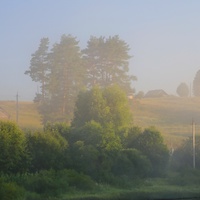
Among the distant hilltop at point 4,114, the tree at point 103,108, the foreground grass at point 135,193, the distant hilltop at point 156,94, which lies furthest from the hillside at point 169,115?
the foreground grass at point 135,193

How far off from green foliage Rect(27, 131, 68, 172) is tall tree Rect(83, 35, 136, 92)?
81.7 ft

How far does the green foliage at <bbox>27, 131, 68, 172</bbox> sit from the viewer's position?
28.3 meters

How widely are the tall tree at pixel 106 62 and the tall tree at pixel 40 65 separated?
14.4 ft

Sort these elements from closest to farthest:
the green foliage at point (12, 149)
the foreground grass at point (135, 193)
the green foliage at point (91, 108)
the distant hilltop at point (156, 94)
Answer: the foreground grass at point (135, 193) → the green foliage at point (12, 149) → the green foliage at point (91, 108) → the distant hilltop at point (156, 94)

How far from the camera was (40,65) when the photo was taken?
2103 inches

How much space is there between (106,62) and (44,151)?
2723cm

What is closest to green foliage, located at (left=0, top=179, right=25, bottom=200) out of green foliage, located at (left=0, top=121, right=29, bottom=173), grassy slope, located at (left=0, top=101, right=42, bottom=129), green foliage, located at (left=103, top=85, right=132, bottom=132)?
green foliage, located at (left=0, top=121, right=29, bottom=173)

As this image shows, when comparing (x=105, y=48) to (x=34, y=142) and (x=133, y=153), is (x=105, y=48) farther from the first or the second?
(x=34, y=142)

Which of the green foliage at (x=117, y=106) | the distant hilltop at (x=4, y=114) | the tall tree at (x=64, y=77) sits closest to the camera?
the green foliage at (x=117, y=106)

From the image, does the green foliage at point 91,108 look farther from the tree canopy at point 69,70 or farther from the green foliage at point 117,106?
the tree canopy at point 69,70

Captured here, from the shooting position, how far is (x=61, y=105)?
173 feet

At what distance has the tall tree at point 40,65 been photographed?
174ft

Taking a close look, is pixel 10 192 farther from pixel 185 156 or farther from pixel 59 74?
pixel 59 74

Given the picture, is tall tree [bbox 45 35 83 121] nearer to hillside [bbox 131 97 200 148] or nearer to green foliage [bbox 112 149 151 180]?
hillside [bbox 131 97 200 148]
